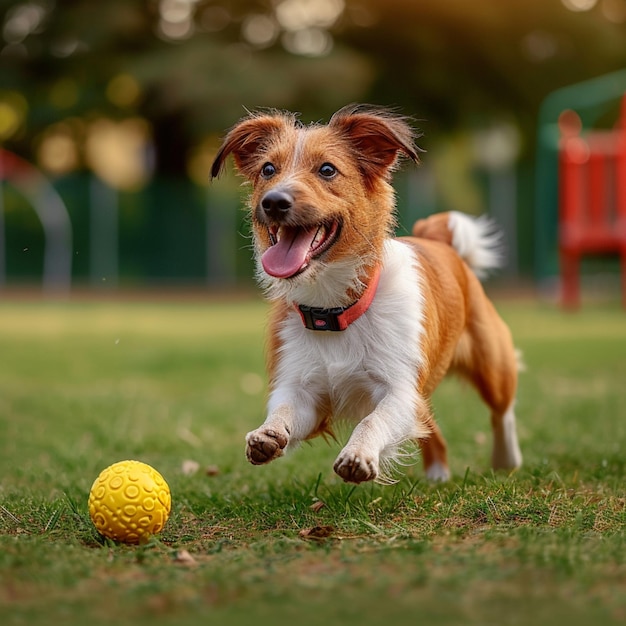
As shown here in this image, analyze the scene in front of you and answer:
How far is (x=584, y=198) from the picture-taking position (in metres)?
17.7

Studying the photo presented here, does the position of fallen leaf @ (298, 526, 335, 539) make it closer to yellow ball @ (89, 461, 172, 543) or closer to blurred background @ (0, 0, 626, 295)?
yellow ball @ (89, 461, 172, 543)

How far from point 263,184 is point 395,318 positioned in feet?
2.74

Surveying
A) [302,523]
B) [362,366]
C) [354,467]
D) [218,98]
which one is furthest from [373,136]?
[218,98]

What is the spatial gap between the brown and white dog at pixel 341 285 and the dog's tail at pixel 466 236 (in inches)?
33.7

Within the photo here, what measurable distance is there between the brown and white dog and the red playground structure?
12663 mm

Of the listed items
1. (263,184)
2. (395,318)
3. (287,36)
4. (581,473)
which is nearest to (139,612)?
(395,318)

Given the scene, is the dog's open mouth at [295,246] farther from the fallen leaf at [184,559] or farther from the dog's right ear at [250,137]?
the fallen leaf at [184,559]

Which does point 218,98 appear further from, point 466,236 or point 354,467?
point 354,467

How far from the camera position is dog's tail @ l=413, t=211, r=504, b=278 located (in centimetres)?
563

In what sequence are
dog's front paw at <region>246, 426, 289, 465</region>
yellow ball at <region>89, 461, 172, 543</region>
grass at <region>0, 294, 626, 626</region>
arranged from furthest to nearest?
dog's front paw at <region>246, 426, 289, 465</region>
yellow ball at <region>89, 461, 172, 543</region>
grass at <region>0, 294, 626, 626</region>

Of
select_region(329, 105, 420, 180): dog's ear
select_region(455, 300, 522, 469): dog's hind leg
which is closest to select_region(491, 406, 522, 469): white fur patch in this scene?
select_region(455, 300, 522, 469): dog's hind leg

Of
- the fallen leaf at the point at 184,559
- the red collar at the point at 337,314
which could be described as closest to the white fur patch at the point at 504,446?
the red collar at the point at 337,314

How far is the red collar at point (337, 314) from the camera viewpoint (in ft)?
14.2

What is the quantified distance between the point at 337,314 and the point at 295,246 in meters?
0.34
